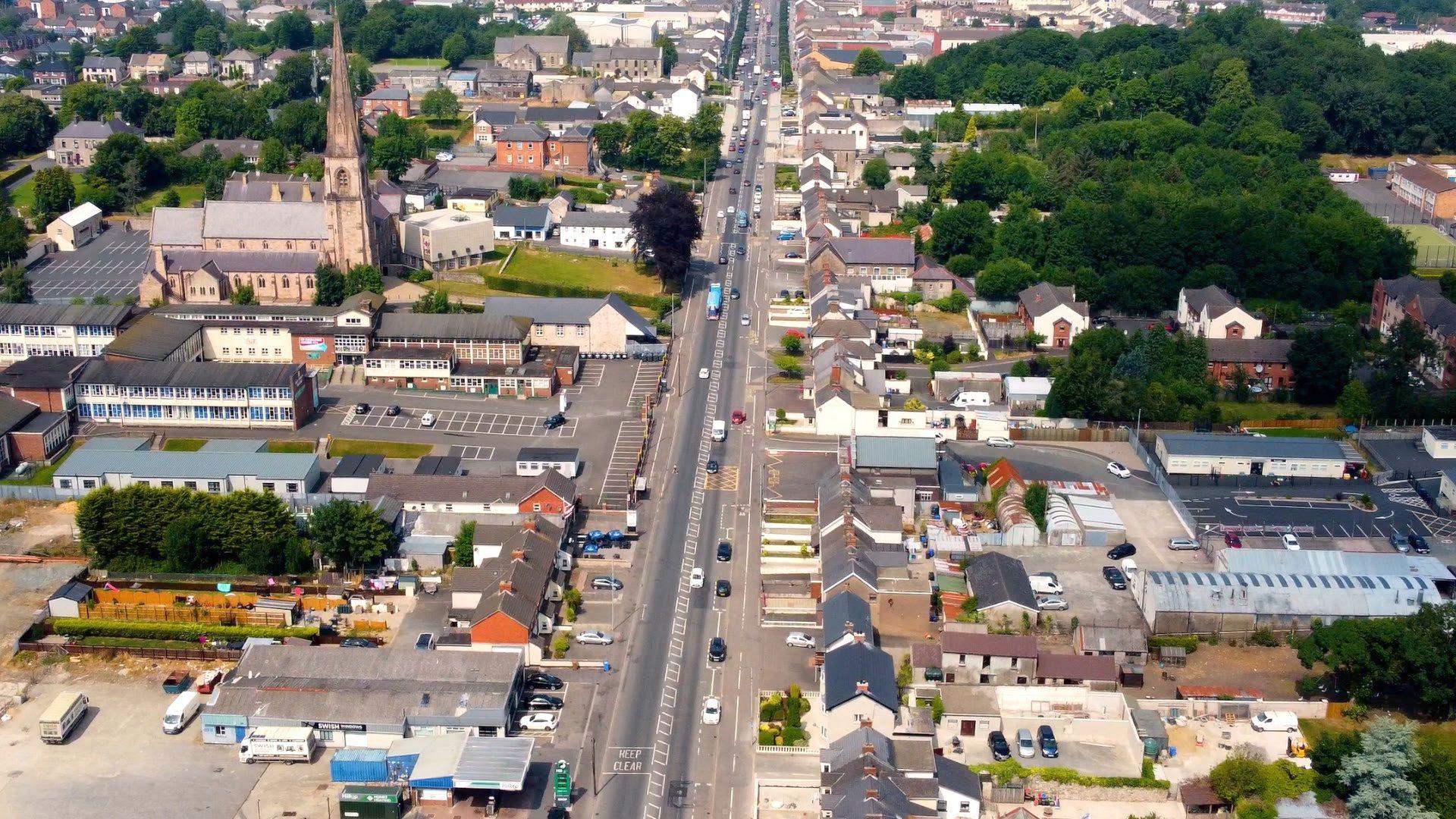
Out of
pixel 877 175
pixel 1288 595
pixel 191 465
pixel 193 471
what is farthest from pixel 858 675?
pixel 877 175

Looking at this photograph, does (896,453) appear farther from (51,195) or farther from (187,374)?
(51,195)

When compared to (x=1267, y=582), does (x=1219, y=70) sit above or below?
above

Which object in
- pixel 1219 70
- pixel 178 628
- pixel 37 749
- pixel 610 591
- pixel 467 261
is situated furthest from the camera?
pixel 1219 70

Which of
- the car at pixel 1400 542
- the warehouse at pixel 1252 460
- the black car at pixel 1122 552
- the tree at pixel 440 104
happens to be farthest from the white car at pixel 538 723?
the tree at pixel 440 104

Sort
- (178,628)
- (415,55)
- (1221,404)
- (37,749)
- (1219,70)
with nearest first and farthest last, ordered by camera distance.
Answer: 1. (37,749)
2. (178,628)
3. (1221,404)
4. (1219,70)
5. (415,55)

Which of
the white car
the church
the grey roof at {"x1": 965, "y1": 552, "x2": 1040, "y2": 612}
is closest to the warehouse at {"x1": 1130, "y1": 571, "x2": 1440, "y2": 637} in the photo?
the grey roof at {"x1": 965, "y1": 552, "x2": 1040, "y2": 612}

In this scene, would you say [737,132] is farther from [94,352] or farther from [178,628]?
[178,628]

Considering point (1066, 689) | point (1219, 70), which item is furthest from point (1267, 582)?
point (1219, 70)
